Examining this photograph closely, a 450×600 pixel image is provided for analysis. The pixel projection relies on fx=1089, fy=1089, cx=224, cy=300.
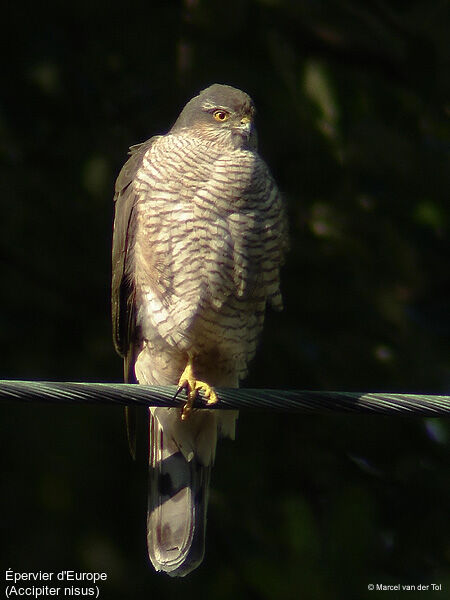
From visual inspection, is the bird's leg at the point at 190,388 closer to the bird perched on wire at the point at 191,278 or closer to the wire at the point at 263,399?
the bird perched on wire at the point at 191,278

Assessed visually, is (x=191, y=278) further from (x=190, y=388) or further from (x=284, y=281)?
(x=284, y=281)

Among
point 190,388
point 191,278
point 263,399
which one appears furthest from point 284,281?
point 263,399

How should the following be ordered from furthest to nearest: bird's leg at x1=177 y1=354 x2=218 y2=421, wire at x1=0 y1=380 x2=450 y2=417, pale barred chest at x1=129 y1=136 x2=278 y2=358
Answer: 1. pale barred chest at x1=129 y1=136 x2=278 y2=358
2. bird's leg at x1=177 y1=354 x2=218 y2=421
3. wire at x1=0 y1=380 x2=450 y2=417

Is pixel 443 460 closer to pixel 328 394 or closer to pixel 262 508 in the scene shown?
pixel 262 508

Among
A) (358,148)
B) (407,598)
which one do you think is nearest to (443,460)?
(407,598)

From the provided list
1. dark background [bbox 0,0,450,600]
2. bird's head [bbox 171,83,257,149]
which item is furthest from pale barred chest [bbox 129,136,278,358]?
dark background [bbox 0,0,450,600]

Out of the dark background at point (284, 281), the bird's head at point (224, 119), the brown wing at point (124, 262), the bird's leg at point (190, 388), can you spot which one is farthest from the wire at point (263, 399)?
the dark background at point (284, 281)

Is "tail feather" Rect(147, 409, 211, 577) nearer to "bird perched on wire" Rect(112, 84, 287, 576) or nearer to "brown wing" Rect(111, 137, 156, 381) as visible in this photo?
"bird perched on wire" Rect(112, 84, 287, 576)
